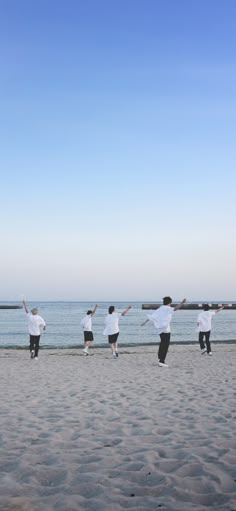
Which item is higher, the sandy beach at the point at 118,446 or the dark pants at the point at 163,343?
the dark pants at the point at 163,343

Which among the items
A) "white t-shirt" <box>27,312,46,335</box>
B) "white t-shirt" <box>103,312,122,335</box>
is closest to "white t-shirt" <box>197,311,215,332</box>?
"white t-shirt" <box>103,312,122,335</box>

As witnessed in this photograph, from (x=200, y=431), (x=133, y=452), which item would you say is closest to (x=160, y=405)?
(x=200, y=431)

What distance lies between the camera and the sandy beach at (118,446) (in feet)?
11.7

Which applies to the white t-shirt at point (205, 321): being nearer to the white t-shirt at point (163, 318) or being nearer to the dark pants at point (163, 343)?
the dark pants at point (163, 343)

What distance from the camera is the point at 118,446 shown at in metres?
4.89

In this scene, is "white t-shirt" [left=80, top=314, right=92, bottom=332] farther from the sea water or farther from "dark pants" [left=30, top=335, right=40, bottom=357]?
the sea water

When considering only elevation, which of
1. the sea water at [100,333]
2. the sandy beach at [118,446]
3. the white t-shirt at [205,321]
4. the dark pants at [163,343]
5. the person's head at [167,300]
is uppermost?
the person's head at [167,300]

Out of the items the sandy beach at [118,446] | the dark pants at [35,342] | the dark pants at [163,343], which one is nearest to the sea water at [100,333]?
the dark pants at [35,342]

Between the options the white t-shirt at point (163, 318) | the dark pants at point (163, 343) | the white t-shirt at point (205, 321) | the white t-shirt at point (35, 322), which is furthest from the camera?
the white t-shirt at point (205, 321)

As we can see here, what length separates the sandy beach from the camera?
3.57 meters

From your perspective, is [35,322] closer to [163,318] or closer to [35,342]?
[35,342]

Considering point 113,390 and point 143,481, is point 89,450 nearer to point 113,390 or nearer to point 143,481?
point 143,481

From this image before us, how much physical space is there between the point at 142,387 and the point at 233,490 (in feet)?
17.5

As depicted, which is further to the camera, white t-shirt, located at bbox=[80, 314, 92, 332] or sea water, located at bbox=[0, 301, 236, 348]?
sea water, located at bbox=[0, 301, 236, 348]
